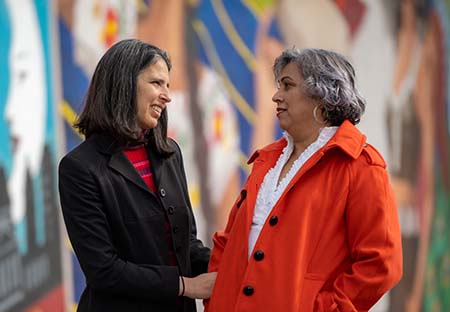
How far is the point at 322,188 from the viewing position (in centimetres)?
329

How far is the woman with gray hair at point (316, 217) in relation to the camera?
3.23 metres

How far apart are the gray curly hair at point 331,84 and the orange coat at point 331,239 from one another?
64 mm

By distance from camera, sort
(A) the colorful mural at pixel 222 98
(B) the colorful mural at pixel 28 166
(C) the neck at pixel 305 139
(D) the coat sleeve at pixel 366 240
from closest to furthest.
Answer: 1. (D) the coat sleeve at pixel 366 240
2. (C) the neck at pixel 305 139
3. (B) the colorful mural at pixel 28 166
4. (A) the colorful mural at pixel 222 98

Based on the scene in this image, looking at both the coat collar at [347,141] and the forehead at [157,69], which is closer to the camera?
the coat collar at [347,141]

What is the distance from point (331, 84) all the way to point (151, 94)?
60 centimetres

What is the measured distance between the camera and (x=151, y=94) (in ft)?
11.1

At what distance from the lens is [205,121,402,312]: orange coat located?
3.22 metres

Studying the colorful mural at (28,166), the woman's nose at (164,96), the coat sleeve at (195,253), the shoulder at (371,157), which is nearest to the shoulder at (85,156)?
the woman's nose at (164,96)

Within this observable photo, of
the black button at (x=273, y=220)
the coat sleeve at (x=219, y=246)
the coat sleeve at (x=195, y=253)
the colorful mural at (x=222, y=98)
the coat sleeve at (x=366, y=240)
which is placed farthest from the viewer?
the colorful mural at (x=222, y=98)

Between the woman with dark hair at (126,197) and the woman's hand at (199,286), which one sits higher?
the woman with dark hair at (126,197)

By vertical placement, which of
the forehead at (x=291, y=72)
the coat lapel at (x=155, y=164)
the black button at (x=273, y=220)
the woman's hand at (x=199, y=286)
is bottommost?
the woman's hand at (x=199, y=286)

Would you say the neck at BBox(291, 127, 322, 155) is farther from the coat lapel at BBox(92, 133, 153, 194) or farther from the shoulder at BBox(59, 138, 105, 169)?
the shoulder at BBox(59, 138, 105, 169)

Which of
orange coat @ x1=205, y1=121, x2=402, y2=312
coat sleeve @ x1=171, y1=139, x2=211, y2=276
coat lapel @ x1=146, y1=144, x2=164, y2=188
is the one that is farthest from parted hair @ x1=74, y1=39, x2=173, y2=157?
orange coat @ x1=205, y1=121, x2=402, y2=312

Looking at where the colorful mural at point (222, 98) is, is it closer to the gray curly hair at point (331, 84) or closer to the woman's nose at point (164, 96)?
the woman's nose at point (164, 96)
